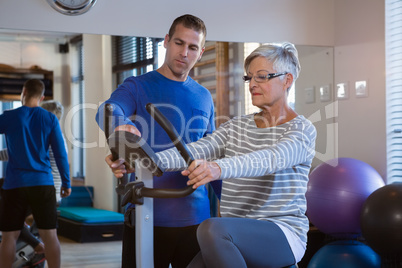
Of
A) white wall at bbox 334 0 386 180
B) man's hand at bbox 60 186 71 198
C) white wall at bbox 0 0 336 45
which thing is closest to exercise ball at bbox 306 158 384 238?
white wall at bbox 334 0 386 180

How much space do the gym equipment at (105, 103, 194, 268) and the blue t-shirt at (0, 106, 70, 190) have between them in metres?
1.86

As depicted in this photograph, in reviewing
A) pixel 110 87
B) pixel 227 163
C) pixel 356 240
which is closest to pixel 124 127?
pixel 227 163

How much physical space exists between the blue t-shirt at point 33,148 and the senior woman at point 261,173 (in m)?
1.79

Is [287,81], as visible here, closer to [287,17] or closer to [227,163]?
[227,163]

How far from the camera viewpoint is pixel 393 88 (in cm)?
351

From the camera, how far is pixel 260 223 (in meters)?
→ 1.50

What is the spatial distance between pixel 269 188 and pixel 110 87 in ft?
6.25

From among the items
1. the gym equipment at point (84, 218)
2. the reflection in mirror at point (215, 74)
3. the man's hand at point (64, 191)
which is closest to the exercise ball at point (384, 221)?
the reflection in mirror at point (215, 74)

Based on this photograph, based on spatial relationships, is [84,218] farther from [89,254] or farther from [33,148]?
[33,148]

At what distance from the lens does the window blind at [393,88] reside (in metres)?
3.47

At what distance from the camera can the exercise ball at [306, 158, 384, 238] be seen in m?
3.15

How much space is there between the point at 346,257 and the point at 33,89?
2.12 m

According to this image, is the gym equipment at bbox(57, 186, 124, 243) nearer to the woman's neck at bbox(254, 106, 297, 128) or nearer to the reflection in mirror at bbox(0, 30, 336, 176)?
the reflection in mirror at bbox(0, 30, 336, 176)

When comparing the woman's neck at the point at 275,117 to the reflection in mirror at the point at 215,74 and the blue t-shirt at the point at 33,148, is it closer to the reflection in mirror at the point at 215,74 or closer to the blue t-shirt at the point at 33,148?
the reflection in mirror at the point at 215,74
